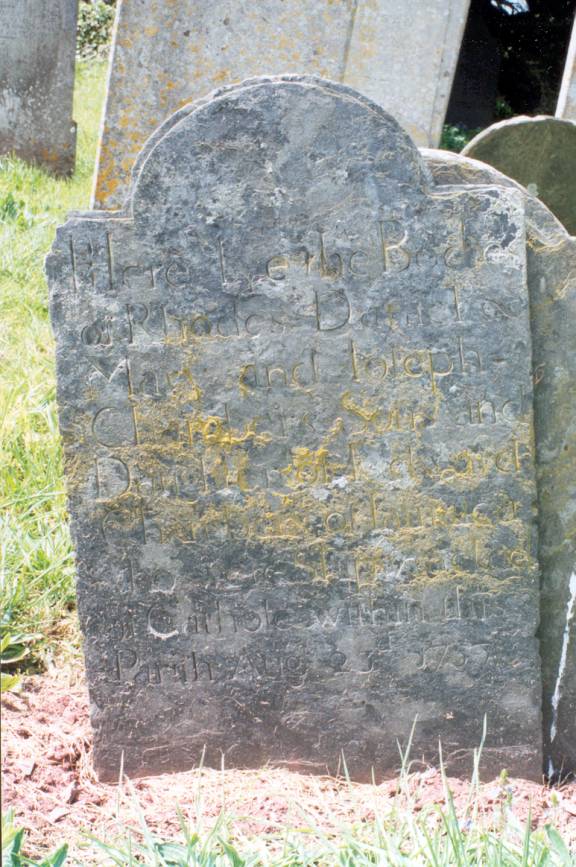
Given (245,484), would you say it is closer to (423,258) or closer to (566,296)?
(423,258)

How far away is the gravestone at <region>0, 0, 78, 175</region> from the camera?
25.6 ft

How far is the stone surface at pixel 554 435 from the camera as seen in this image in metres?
2.44

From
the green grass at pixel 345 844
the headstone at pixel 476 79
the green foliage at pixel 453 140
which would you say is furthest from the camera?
the headstone at pixel 476 79

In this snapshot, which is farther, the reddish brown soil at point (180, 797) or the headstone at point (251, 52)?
the headstone at point (251, 52)

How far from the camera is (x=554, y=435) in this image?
100 inches

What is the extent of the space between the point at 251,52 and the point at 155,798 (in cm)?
460

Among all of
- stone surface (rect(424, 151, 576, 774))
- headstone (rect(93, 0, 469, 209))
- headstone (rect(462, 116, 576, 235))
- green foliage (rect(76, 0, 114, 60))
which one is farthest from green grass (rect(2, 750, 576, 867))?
green foliage (rect(76, 0, 114, 60))

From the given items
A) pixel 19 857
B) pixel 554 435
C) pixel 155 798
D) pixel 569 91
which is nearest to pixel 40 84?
pixel 569 91

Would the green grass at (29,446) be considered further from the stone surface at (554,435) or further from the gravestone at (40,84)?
the gravestone at (40,84)

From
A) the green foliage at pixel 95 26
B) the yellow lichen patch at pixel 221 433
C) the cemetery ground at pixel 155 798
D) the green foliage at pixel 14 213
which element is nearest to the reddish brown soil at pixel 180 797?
the cemetery ground at pixel 155 798

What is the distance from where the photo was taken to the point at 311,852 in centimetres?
213

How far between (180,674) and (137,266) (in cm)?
111

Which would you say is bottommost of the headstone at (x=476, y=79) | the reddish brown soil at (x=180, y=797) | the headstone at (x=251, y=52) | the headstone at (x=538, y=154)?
the reddish brown soil at (x=180, y=797)

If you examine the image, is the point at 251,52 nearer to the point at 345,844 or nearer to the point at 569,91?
the point at 569,91
